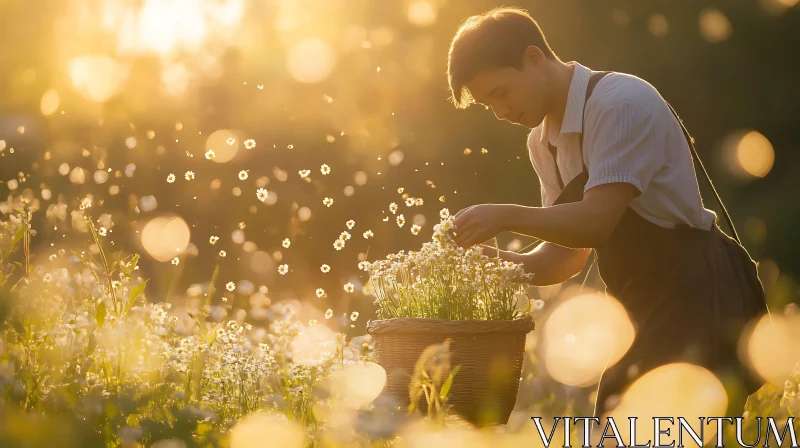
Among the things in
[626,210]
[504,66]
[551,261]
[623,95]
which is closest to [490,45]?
[504,66]

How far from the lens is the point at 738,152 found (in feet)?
22.7

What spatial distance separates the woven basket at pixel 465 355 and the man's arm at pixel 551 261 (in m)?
0.24

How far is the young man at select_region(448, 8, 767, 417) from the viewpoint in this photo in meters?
2.44

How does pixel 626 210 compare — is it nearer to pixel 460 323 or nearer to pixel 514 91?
pixel 514 91

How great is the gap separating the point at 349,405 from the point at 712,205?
198 inches

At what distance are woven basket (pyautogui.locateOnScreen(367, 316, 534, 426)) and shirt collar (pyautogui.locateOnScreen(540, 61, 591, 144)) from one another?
732mm

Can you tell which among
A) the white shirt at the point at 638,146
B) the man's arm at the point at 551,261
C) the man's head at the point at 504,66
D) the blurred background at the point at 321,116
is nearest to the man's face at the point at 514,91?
the man's head at the point at 504,66

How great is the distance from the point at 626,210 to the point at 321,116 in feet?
16.1

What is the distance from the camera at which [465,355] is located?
2877mm

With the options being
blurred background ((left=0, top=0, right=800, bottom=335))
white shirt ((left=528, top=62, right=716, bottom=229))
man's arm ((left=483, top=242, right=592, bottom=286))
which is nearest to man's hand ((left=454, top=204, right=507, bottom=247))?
white shirt ((left=528, top=62, right=716, bottom=229))

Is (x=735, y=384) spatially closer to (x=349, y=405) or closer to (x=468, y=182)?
(x=349, y=405)

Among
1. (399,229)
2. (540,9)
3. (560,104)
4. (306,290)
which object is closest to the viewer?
(560,104)

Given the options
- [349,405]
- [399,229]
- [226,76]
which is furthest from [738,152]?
[349,405]

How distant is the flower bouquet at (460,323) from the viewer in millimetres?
2862
